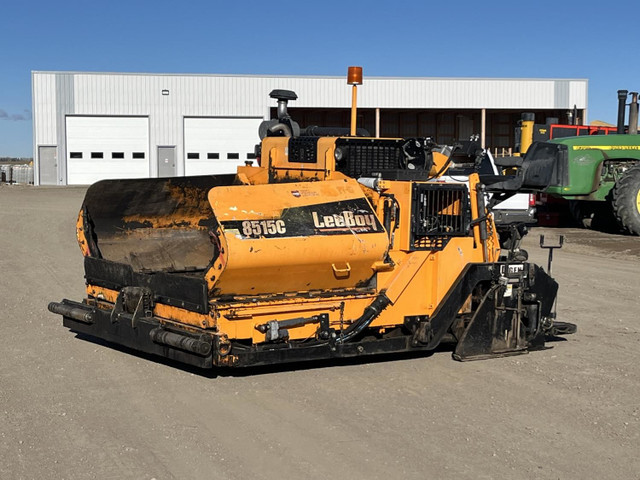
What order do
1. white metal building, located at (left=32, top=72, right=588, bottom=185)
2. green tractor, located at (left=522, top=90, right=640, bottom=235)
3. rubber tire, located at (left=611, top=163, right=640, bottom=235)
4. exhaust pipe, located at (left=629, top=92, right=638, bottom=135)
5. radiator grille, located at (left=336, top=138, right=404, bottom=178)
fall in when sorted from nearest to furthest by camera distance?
radiator grille, located at (left=336, top=138, right=404, bottom=178), rubber tire, located at (left=611, top=163, right=640, bottom=235), green tractor, located at (left=522, top=90, right=640, bottom=235), exhaust pipe, located at (left=629, top=92, right=638, bottom=135), white metal building, located at (left=32, top=72, right=588, bottom=185)

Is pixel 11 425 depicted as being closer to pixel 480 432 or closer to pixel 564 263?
pixel 480 432

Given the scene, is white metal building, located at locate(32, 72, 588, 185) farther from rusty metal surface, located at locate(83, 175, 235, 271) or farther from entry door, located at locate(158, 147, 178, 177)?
rusty metal surface, located at locate(83, 175, 235, 271)

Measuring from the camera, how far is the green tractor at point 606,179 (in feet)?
55.3

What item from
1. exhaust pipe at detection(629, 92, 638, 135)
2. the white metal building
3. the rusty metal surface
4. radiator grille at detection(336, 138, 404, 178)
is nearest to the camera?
radiator grille at detection(336, 138, 404, 178)

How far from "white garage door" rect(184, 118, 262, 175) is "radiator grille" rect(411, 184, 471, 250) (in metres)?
29.6

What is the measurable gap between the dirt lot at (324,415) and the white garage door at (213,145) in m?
28.0

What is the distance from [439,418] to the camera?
18.6 ft

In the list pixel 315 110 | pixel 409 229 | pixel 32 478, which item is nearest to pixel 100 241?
pixel 409 229

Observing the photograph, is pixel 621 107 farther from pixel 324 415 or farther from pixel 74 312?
pixel 324 415

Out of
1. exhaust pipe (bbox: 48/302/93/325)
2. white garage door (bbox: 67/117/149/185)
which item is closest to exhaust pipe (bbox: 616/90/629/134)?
exhaust pipe (bbox: 48/302/93/325)

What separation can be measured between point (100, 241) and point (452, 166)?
10.7 ft

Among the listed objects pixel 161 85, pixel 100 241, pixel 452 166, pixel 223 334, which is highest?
pixel 161 85

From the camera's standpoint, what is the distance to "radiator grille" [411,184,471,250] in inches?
267

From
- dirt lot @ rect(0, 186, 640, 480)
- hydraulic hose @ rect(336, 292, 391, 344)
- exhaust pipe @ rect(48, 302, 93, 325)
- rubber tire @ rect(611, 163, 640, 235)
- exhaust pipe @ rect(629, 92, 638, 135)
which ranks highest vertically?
exhaust pipe @ rect(629, 92, 638, 135)
